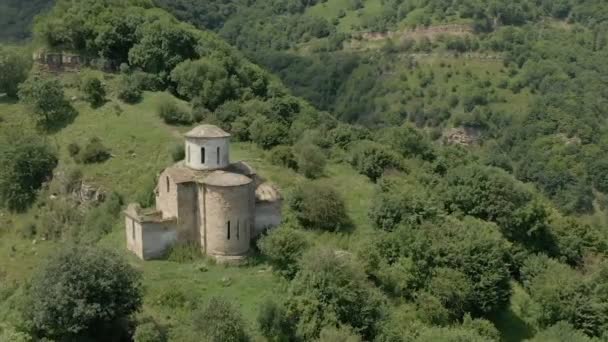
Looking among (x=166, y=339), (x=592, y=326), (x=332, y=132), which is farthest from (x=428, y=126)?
(x=166, y=339)

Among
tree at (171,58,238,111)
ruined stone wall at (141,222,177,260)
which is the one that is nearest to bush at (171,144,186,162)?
ruined stone wall at (141,222,177,260)

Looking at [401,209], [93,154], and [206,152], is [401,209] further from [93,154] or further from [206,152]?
[93,154]

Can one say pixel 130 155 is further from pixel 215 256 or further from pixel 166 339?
pixel 166 339

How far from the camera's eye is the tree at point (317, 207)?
36406 mm

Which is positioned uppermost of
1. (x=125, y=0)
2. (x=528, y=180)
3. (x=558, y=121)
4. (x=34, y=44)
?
(x=125, y=0)

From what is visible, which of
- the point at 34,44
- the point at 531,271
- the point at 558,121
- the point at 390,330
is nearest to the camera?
the point at 390,330

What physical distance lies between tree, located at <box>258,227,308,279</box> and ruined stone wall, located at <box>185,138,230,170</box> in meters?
4.70

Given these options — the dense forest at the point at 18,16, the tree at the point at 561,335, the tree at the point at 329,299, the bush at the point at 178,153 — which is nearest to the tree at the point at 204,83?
the bush at the point at 178,153

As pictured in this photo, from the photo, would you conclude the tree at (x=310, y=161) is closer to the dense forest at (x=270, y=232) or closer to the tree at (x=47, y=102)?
the dense forest at (x=270, y=232)

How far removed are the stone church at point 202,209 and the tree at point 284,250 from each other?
1702mm

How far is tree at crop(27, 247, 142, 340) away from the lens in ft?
80.1

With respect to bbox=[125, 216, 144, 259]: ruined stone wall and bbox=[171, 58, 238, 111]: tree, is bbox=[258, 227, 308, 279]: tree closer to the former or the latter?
bbox=[125, 216, 144, 259]: ruined stone wall

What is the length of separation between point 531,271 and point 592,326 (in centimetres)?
496

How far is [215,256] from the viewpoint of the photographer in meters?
31.9
